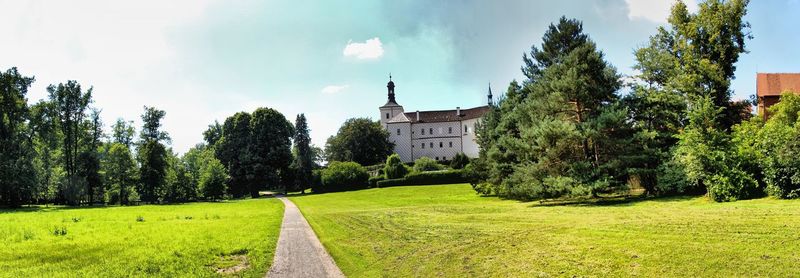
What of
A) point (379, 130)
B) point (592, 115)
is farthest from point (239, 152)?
point (592, 115)

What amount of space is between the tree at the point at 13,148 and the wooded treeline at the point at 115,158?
72mm

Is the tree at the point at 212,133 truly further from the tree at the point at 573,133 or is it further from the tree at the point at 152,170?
the tree at the point at 573,133

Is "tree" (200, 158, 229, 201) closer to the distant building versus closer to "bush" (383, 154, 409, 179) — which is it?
"bush" (383, 154, 409, 179)

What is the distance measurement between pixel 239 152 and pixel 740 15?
5600 cm

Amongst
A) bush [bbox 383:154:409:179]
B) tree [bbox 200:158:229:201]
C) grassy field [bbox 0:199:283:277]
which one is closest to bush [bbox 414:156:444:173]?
bush [bbox 383:154:409:179]

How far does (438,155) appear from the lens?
94688 millimetres

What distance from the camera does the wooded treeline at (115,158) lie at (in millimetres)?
42656

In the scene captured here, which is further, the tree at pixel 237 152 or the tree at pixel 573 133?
the tree at pixel 237 152

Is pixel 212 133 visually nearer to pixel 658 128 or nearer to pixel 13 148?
pixel 13 148

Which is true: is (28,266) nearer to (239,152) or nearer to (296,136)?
(239,152)

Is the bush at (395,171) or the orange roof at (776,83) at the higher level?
the orange roof at (776,83)

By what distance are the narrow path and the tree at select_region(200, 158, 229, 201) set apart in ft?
137

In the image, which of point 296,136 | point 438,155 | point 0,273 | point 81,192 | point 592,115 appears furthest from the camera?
point 438,155

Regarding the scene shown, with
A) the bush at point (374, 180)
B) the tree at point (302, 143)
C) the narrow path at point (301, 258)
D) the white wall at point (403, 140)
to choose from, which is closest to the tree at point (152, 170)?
the tree at point (302, 143)
